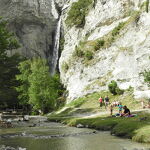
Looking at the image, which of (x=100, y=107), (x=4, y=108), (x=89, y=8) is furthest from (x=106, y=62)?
(x=4, y=108)

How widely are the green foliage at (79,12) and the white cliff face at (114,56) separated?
471 centimetres

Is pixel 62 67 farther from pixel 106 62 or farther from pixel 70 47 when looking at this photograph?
pixel 106 62

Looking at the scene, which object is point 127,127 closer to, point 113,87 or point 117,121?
point 117,121

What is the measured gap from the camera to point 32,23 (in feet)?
333

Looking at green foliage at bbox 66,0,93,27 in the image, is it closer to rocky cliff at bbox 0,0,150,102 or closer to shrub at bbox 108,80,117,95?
rocky cliff at bbox 0,0,150,102

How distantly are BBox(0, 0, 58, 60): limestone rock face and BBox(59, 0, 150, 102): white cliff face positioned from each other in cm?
2319

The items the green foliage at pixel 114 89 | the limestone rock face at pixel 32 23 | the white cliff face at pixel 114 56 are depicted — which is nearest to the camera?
the green foliage at pixel 114 89

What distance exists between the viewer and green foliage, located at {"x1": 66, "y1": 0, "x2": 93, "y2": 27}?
85.6 m

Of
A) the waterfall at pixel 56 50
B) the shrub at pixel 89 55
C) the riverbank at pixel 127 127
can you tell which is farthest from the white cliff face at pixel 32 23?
the riverbank at pixel 127 127

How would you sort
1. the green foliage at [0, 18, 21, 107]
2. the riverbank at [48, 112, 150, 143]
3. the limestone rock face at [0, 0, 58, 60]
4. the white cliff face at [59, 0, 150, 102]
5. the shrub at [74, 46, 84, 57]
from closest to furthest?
the riverbank at [48, 112, 150, 143]
the white cliff face at [59, 0, 150, 102]
the green foliage at [0, 18, 21, 107]
the shrub at [74, 46, 84, 57]
the limestone rock face at [0, 0, 58, 60]

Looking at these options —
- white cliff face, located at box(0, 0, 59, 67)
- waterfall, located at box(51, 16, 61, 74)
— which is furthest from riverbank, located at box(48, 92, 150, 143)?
white cliff face, located at box(0, 0, 59, 67)

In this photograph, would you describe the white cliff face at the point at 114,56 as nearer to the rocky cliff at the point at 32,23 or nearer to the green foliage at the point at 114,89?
the green foliage at the point at 114,89

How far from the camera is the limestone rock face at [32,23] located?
99.1 m

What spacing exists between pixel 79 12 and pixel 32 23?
21.8 m
